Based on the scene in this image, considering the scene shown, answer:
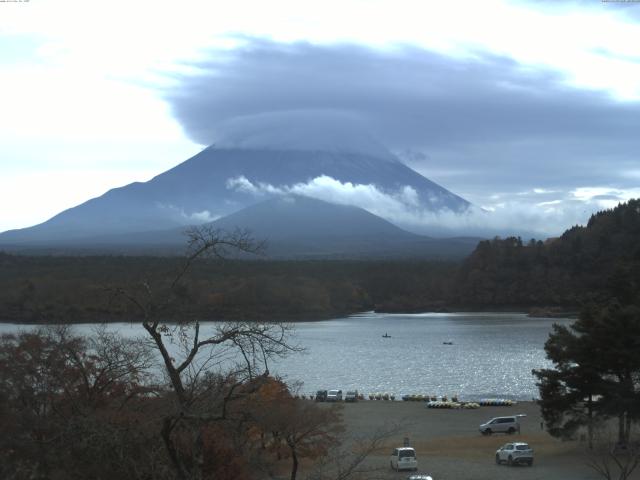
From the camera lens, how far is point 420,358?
46750 millimetres

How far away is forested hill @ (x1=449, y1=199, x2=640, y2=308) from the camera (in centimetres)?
8206

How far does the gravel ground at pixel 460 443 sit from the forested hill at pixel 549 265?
173 ft

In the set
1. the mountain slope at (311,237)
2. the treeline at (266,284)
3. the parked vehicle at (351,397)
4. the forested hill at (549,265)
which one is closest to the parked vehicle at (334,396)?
the parked vehicle at (351,397)

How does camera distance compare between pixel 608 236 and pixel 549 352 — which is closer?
pixel 549 352

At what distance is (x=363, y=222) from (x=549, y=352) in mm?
173357

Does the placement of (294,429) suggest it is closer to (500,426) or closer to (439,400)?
(500,426)

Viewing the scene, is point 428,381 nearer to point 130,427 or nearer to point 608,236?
point 130,427

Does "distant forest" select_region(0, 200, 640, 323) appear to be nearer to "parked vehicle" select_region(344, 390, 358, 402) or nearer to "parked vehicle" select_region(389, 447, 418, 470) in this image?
"parked vehicle" select_region(344, 390, 358, 402)

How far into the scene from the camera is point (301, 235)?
167 metres

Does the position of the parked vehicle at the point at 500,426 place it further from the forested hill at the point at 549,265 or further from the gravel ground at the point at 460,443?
the forested hill at the point at 549,265

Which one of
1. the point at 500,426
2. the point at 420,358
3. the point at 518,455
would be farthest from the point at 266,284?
the point at 518,455

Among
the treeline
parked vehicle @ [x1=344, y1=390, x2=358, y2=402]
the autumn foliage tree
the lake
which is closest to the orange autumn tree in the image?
the autumn foliage tree

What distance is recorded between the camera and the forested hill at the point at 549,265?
8206 centimetres

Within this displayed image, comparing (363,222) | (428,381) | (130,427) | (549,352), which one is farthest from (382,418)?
(363,222)
